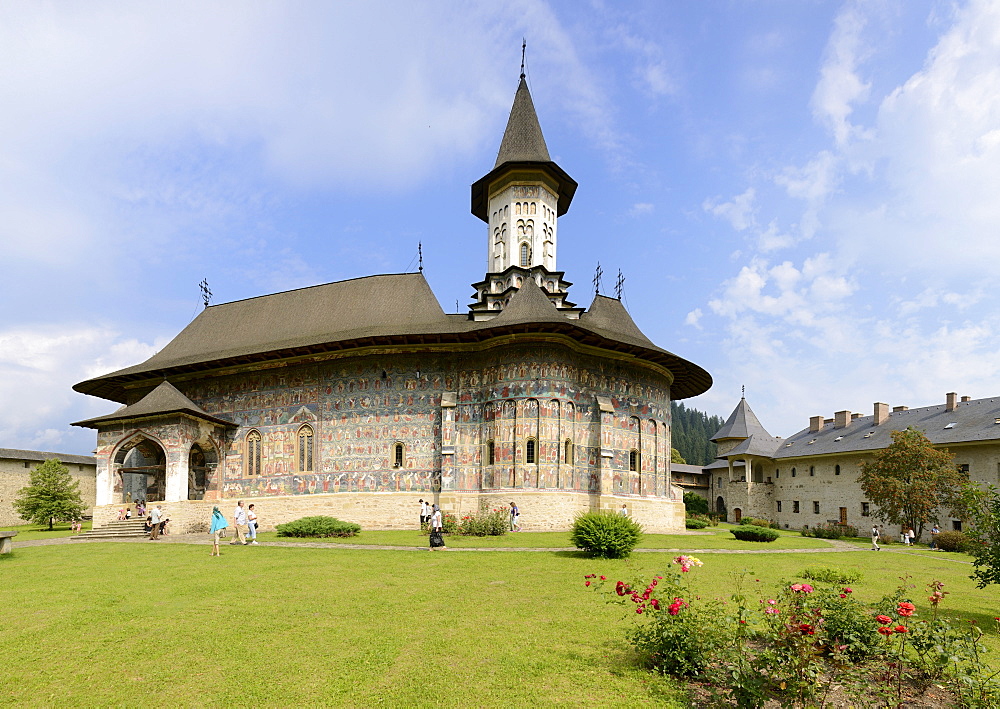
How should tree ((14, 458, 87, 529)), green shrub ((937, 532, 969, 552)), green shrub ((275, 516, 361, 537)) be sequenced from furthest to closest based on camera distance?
1. tree ((14, 458, 87, 529))
2. green shrub ((937, 532, 969, 552))
3. green shrub ((275, 516, 361, 537))

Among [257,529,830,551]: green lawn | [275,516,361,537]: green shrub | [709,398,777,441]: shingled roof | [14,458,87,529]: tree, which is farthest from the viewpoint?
[709,398,777,441]: shingled roof

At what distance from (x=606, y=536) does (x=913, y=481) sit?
73.4ft

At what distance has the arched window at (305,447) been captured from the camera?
24.7m

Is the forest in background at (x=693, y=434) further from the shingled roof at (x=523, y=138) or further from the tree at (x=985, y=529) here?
the tree at (x=985, y=529)

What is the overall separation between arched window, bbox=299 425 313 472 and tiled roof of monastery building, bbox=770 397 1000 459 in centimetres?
2987

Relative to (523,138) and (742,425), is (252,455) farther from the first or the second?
(742,425)

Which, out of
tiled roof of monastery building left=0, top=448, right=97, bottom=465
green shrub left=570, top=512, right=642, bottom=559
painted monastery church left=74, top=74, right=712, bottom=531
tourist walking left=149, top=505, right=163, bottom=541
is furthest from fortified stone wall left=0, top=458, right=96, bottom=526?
green shrub left=570, top=512, right=642, bottom=559

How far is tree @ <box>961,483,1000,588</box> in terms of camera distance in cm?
844

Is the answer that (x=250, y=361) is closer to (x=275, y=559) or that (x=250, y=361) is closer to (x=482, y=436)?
(x=482, y=436)

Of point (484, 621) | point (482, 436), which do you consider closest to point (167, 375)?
point (482, 436)

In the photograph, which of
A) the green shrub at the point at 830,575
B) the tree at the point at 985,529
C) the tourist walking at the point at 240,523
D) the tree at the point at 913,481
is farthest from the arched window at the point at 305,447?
the tree at the point at 913,481

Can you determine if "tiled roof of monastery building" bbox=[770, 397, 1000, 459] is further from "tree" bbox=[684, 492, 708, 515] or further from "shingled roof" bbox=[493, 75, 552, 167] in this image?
"shingled roof" bbox=[493, 75, 552, 167]

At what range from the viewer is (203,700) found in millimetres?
5391

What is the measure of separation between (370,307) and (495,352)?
697 cm
